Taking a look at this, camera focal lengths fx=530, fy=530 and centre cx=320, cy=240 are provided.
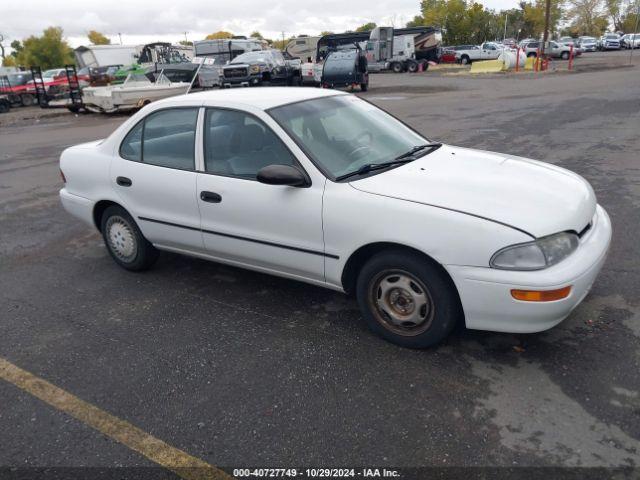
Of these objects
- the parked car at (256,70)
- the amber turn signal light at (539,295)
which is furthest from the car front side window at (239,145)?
the parked car at (256,70)

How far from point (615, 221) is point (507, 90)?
683 inches

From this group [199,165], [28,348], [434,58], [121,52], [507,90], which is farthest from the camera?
[434,58]

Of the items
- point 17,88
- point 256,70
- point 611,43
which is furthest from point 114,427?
point 611,43

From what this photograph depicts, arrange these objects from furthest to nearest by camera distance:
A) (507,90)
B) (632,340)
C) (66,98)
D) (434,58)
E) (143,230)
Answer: (434,58), (66,98), (507,90), (143,230), (632,340)

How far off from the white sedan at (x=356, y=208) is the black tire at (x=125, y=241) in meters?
0.02

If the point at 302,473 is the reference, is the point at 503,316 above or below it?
above

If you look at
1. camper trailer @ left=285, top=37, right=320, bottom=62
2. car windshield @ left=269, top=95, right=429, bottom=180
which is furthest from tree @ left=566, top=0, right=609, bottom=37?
car windshield @ left=269, top=95, right=429, bottom=180

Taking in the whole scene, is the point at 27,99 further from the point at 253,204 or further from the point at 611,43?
the point at 611,43

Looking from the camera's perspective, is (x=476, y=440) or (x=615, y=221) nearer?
(x=476, y=440)

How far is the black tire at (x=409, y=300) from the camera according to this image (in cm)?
309

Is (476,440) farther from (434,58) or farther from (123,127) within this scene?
(434,58)

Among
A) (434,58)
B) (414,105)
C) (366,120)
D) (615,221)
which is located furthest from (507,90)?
(434,58)

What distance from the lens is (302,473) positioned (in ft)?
8.04

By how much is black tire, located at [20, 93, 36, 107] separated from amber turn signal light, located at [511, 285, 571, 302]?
29.7 m
